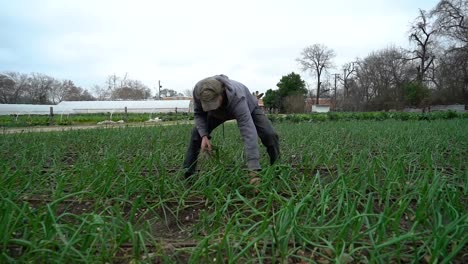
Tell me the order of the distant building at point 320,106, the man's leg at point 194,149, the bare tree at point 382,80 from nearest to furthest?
the man's leg at point 194,149
the bare tree at point 382,80
the distant building at point 320,106

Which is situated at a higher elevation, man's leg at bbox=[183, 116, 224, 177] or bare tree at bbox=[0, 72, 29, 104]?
bare tree at bbox=[0, 72, 29, 104]

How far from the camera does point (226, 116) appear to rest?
2.82 m

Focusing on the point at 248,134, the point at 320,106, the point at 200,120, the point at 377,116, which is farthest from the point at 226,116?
the point at 320,106

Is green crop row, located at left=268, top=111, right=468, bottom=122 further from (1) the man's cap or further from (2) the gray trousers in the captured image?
(1) the man's cap

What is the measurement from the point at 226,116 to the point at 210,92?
1.67ft

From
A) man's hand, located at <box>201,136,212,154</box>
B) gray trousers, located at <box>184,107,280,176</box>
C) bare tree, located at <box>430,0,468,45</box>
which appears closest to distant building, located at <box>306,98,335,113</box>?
bare tree, located at <box>430,0,468,45</box>

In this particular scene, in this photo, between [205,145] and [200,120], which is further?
[200,120]

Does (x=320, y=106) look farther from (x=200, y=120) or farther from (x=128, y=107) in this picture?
(x=200, y=120)

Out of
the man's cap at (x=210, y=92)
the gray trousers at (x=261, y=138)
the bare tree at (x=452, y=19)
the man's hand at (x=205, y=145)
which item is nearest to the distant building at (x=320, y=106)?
the bare tree at (x=452, y=19)

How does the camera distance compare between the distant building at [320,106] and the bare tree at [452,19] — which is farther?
the distant building at [320,106]

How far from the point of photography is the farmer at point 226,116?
242cm

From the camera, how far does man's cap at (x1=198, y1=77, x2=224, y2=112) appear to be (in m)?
2.36

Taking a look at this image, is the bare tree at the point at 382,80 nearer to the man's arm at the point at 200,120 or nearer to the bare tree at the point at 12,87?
the man's arm at the point at 200,120

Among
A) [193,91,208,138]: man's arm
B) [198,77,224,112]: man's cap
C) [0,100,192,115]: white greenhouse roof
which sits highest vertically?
[0,100,192,115]: white greenhouse roof
